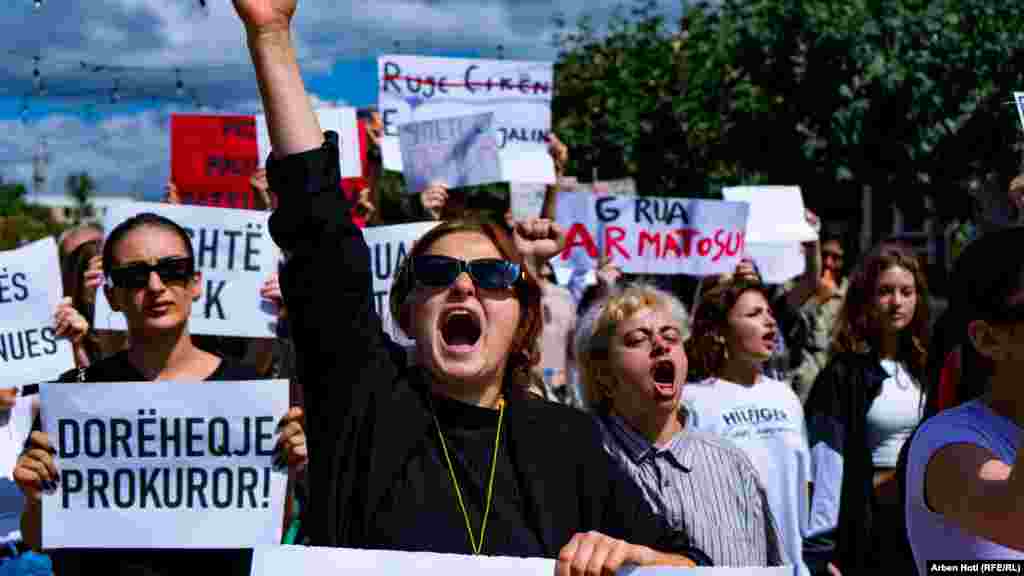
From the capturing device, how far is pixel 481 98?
7.74m

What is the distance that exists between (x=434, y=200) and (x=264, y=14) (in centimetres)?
391

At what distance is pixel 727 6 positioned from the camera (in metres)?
17.8

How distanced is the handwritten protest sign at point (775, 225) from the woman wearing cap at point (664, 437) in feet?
13.3

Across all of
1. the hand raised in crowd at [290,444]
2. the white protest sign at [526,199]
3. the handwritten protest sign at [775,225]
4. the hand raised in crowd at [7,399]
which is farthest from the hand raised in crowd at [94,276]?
the handwritten protest sign at [775,225]

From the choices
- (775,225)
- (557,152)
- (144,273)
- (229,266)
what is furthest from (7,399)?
(775,225)

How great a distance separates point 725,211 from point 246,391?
4335 mm

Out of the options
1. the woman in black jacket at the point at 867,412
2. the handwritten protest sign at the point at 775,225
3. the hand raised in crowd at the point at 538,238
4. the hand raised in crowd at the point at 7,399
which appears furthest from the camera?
the handwritten protest sign at the point at 775,225

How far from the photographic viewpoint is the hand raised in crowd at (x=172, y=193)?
7102mm

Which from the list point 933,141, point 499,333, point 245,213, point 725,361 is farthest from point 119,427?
point 933,141

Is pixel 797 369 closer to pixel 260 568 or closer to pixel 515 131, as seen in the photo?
pixel 515 131

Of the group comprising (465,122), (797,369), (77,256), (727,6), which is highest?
(727,6)

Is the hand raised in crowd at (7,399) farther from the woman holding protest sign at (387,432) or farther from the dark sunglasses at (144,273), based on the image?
the woman holding protest sign at (387,432)

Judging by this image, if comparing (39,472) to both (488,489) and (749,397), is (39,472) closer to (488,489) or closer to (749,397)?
(488,489)

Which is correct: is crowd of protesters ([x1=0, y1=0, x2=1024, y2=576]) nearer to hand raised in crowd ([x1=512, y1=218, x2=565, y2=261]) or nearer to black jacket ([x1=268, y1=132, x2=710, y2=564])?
black jacket ([x1=268, y1=132, x2=710, y2=564])
